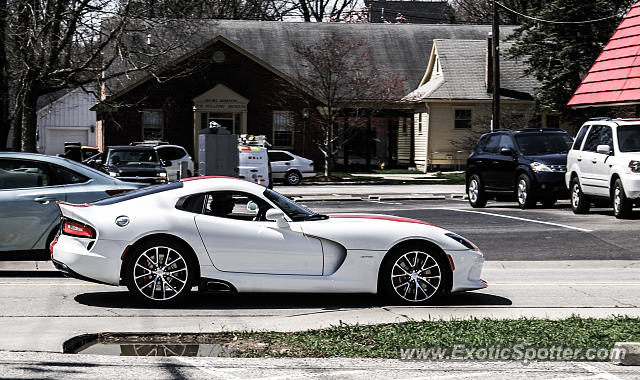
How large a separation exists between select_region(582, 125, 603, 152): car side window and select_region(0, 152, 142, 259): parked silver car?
38.3 feet

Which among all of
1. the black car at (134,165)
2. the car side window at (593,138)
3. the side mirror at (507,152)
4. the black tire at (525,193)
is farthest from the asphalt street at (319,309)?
the black car at (134,165)

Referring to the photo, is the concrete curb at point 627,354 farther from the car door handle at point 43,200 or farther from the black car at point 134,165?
the black car at point 134,165

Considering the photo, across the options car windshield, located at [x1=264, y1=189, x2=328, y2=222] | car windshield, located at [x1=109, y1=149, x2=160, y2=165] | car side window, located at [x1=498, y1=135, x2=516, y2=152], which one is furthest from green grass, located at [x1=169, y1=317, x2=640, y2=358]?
car windshield, located at [x1=109, y1=149, x2=160, y2=165]

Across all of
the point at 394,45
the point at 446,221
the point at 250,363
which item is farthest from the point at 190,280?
the point at 394,45

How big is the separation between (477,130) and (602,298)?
3977 cm

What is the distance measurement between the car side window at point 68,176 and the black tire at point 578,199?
12.5m

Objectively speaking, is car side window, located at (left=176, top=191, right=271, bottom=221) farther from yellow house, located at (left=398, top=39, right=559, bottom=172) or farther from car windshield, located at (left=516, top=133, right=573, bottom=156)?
yellow house, located at (left=398, top=39, right=559, bottom=172)

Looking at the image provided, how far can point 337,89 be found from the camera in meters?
48.0

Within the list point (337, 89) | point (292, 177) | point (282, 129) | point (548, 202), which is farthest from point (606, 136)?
point (282, 129)

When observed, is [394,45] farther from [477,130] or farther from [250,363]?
[250,363]

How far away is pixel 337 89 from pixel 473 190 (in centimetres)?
2320

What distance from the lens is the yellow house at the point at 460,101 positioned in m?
50.0

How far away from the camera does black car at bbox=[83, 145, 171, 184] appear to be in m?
26.6

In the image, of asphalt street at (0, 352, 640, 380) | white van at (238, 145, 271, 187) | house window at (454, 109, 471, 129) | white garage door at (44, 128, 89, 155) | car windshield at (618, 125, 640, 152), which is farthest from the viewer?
white garage door at (44, 128, 89, 155)
